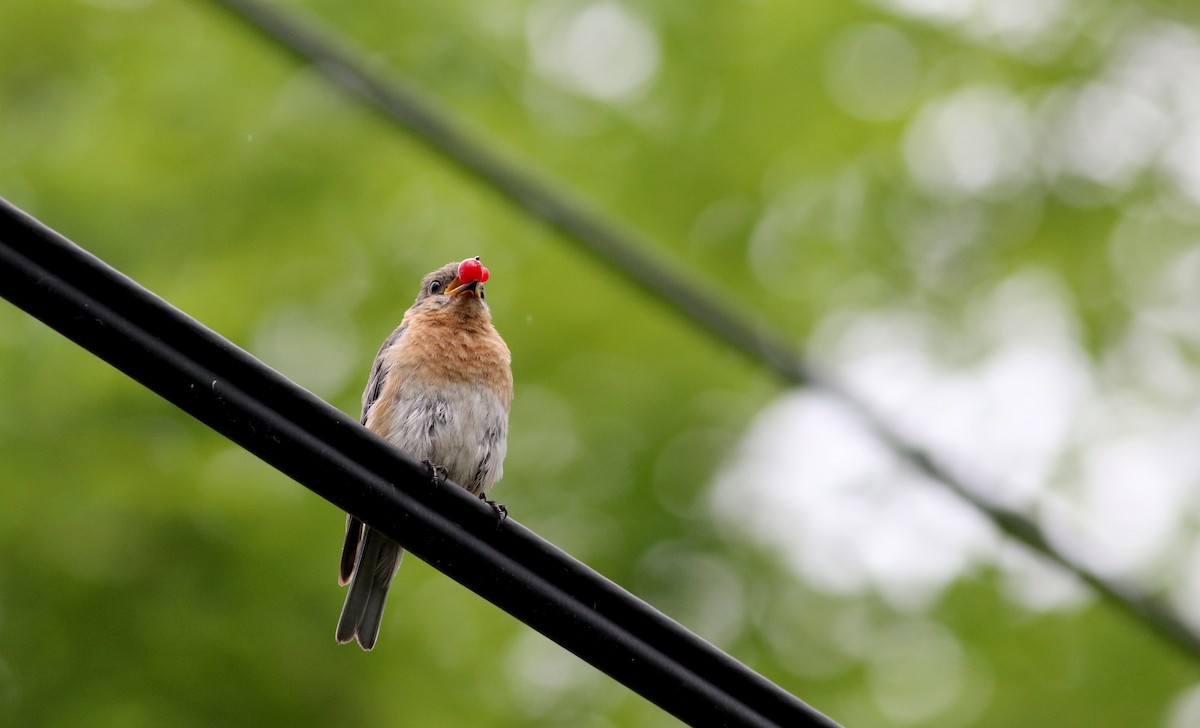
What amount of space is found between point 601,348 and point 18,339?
330 centimetres

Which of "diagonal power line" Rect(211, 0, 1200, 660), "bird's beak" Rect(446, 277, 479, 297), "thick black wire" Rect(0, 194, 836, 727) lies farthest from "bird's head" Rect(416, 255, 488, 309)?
"thick black wire" Rect(0, 194, 836, 727)

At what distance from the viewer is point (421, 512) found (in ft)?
8.55

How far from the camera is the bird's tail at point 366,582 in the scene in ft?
15.1

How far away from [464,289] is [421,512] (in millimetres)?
2543

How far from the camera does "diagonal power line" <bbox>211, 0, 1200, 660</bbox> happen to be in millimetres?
4594

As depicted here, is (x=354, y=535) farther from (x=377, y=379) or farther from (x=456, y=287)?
(x=456, y=287)

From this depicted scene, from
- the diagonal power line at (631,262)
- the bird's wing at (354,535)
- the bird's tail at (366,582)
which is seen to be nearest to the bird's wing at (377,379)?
the bird's wing at (354,535)

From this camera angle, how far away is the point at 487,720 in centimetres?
682

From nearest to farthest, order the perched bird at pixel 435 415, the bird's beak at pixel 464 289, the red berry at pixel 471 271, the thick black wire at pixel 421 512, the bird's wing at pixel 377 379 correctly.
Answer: the thick black wire at pixel 421 512
the perched bird at pixel 435 415
the red berry at pixel 471 271
the bird's beak at pixel 464 289
the bird's wing at pixel 377 379

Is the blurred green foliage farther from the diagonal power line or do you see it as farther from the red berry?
the red berry

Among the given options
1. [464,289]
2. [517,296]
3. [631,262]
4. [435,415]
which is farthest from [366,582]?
[517,296]

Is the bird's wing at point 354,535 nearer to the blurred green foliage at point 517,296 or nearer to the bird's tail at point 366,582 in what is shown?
the bird's tail at point 366,582

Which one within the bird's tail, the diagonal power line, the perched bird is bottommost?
the bird's tail

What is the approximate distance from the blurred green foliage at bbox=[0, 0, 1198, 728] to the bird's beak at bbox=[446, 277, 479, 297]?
2.10 metres
